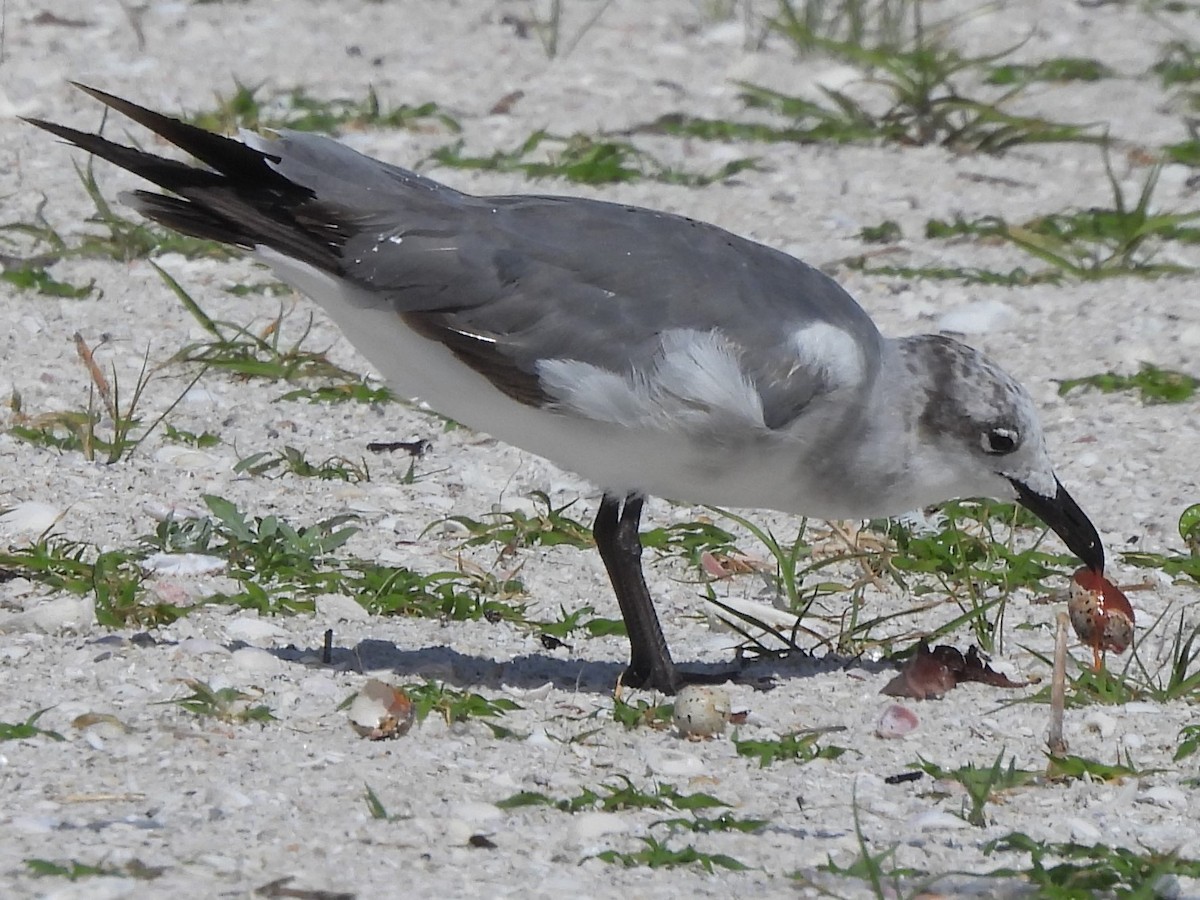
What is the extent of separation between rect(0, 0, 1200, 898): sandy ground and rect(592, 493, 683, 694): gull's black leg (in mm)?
120

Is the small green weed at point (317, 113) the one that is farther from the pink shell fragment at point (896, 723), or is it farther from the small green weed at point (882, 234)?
the pink shell fragment at point (896, 723)

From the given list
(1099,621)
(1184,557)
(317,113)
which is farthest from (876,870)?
(317,113)

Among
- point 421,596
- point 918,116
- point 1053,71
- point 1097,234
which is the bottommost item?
point 421,596

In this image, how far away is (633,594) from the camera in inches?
186

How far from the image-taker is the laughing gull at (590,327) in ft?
14.9

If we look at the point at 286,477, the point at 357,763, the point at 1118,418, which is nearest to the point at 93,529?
the point at 286,477

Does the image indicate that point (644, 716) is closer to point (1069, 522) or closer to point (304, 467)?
point (1069, 522)

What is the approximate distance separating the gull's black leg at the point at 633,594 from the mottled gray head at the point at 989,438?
73 centimetres

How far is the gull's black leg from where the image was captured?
460 centimetres

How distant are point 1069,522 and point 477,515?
1.57 metres

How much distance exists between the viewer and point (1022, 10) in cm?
1104

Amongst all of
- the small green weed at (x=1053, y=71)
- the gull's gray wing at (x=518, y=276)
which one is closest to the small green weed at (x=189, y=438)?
the gull's gray wing at (x=518, y=276)

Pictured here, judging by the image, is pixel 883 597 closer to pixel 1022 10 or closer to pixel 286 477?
pixel 286 477

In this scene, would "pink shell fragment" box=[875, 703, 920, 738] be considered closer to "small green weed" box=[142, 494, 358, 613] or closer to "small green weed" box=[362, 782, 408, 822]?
"small green weed" box=[362, 782, 408, 822]
